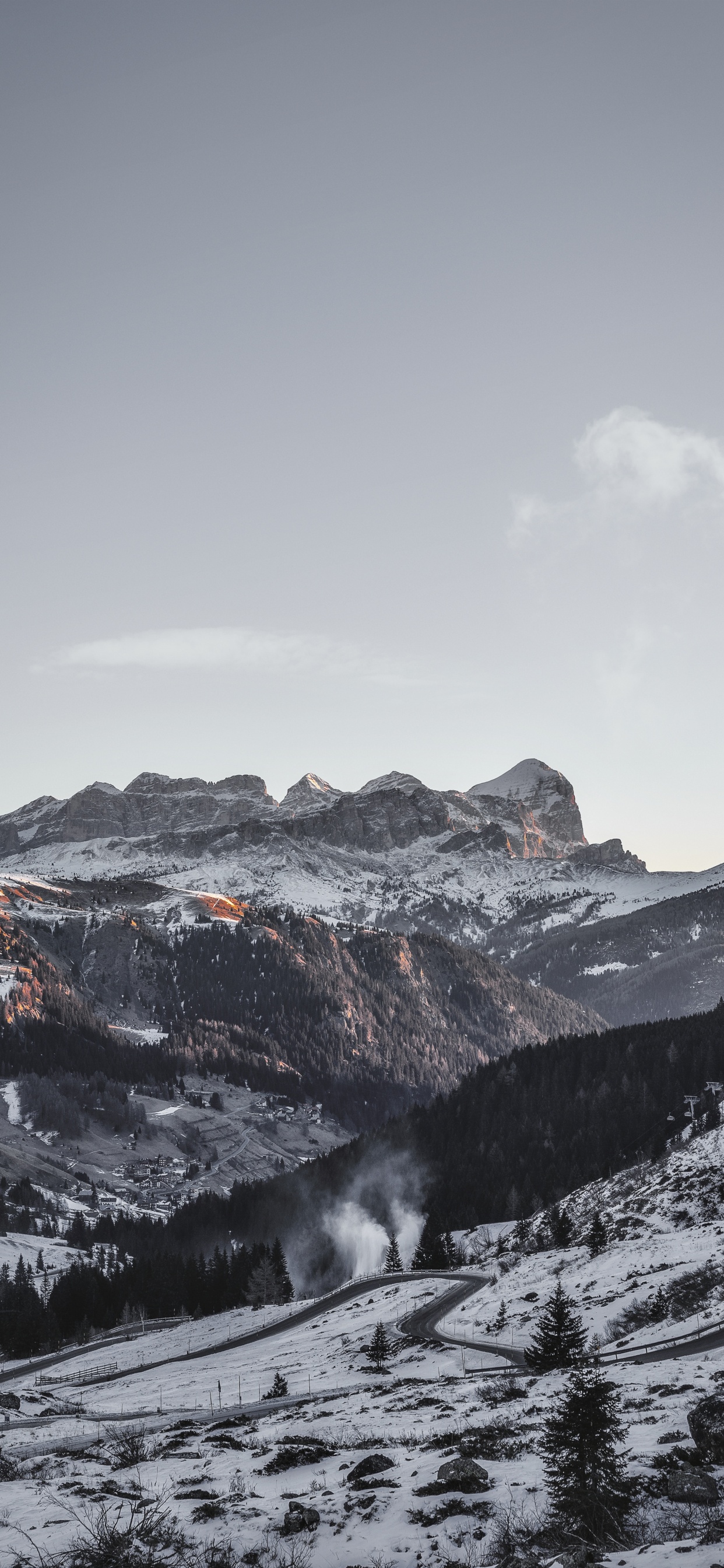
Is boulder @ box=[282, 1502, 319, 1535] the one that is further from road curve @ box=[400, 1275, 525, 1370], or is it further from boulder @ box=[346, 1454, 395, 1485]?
road curve @ box=[400, 1275, 525, 1370]

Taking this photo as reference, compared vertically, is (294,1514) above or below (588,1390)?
below

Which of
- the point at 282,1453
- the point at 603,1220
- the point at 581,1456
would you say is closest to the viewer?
the point at 581,1456

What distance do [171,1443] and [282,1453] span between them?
924 centimetres

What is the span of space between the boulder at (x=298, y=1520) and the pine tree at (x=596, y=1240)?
6306 centimetres

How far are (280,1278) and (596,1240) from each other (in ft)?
211

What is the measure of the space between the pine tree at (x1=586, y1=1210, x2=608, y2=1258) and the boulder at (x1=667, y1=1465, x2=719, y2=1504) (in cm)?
6273

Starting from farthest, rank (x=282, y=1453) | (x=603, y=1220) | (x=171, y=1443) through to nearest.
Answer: (x=603, y=1220), (x=171, y=1443), (x=282, y=1453)

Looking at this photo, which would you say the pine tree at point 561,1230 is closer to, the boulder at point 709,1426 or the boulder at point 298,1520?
the boulder at point 709,1426

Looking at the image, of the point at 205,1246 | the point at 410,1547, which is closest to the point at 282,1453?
the point at 410,1547

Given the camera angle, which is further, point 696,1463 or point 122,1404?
point 122,1404

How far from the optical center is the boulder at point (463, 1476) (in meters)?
26.8

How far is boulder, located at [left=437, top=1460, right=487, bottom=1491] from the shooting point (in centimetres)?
2677

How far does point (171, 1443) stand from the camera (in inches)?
1559

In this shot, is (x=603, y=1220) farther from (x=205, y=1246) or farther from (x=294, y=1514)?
(x=205, y=1246)
